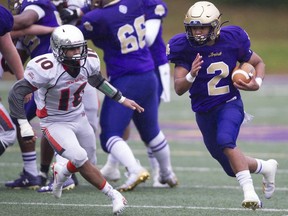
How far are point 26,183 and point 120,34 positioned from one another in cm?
161

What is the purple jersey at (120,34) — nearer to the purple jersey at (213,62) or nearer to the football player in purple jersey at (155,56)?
the football player in purple jersey at (155,56)

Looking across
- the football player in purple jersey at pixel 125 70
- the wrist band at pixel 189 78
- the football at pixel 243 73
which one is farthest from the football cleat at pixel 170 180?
the wrist band at pixel 189 78

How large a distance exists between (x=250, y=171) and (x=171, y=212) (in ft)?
2.23

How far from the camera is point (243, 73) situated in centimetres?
646

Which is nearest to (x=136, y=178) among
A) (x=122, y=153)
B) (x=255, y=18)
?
(x=122, y=153)

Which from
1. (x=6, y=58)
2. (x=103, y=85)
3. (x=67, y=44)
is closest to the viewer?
(x=67, y=44)

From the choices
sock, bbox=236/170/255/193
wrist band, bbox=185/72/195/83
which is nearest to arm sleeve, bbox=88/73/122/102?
wrist band, bbox=185/72/195/83

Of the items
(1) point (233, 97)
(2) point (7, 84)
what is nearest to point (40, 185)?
(1) point (233, 97)

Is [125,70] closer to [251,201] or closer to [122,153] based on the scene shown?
[122,153]

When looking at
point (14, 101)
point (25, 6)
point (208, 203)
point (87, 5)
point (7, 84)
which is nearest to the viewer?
point (14, 101)

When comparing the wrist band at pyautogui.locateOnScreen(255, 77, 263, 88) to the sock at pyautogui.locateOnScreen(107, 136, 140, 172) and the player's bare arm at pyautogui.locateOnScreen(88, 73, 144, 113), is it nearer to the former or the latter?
the player's bare arm at pyautogui.locateOnScreen(88, 73, 144, 113)

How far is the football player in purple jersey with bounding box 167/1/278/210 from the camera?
257 inches

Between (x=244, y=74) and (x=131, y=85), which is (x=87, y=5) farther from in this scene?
(x=244, y=74)

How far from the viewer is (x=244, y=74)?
6453mm
